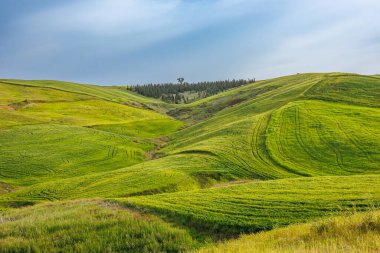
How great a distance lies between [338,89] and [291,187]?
177 feet

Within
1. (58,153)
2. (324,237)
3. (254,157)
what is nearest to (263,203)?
(324,237)

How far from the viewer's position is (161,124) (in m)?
99.6

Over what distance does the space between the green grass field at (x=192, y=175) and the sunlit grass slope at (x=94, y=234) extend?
0.20 ft

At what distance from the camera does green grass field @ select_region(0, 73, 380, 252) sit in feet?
58.4

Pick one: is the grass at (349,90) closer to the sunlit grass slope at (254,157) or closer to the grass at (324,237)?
the sunlit grass slope at (254,157)

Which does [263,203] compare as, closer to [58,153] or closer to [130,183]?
[130,183]

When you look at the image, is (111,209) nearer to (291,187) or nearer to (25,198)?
(291,187)

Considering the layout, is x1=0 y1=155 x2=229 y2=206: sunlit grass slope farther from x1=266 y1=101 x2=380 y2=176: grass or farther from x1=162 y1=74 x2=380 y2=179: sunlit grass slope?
x1=266 y1=101 x2=380 y2=176: grass

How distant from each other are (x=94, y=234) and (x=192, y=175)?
2183cm

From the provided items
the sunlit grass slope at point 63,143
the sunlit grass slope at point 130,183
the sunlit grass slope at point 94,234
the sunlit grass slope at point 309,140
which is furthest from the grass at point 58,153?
the sunlit grass slope at point 94,234

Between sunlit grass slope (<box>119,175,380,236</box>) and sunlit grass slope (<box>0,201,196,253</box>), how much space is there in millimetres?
2132

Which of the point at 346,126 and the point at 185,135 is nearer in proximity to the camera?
the point at 346,126

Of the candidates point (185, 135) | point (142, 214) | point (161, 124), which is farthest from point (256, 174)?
point (161, 124)

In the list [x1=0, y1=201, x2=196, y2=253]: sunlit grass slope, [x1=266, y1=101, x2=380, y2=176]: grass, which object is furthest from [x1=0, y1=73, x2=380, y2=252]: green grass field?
[x1=266, y1=101, x2=380, y2=176]: grass
